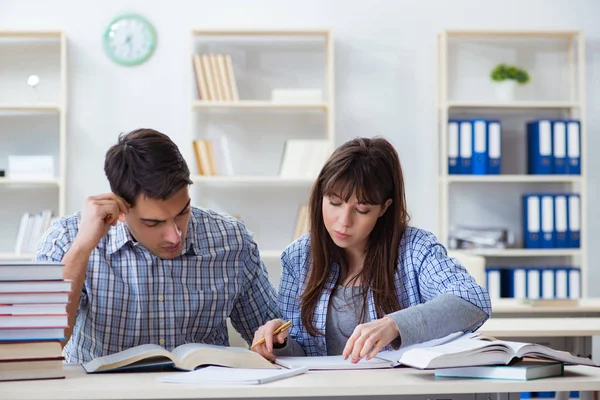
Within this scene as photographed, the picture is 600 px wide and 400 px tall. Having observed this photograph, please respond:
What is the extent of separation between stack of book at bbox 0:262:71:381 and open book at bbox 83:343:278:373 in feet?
0.27

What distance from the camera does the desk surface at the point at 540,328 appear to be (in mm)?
2514

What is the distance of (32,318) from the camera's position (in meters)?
1.37

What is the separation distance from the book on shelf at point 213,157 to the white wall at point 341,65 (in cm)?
25

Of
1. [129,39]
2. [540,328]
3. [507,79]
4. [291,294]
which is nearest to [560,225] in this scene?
[507,79]

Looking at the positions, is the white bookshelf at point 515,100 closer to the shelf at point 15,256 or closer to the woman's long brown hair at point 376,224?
the shelf at point 15,256

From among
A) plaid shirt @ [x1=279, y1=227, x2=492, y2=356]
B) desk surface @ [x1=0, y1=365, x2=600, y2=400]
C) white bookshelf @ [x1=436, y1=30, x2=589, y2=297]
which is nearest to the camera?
desk surface @ [x1=0, y1=365, x2=600, y2=400]

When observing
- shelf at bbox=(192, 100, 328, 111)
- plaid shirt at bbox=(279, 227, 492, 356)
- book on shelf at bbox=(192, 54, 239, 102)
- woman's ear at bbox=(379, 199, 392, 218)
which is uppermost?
book on shelf at bbox=(192, 54, 239, 102)

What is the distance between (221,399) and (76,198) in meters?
3.37

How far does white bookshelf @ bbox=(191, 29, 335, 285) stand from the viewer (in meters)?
4.54

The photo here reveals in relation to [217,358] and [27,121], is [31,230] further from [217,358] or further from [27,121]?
[217,358]

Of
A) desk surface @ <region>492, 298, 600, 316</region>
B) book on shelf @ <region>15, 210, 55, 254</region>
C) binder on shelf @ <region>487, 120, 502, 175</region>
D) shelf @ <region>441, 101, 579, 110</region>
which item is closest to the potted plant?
shelf @ <region>441, 101, 579, 110</region>

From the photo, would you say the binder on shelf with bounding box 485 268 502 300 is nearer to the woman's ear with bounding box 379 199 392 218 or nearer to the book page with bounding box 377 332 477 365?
the woman's ear with bounding box 379 199 392 218

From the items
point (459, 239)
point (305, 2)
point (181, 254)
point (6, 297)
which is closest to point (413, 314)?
point (181, 254)

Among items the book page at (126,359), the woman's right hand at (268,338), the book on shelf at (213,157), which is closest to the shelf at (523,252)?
the book on shelf at (213,157)
